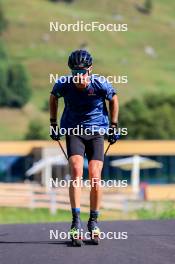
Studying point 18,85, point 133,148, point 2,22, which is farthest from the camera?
point 2,22

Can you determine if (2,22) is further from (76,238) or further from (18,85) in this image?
(76,238)

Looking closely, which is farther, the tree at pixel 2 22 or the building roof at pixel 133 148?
the tree at pixel 2 22

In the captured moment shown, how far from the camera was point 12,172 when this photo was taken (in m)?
56.2

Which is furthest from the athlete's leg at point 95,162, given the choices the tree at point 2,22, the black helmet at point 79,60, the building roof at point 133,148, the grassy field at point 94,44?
the tree at point 2,22

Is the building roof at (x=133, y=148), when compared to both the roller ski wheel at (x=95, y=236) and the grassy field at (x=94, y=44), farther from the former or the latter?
the grassy field at (x=94, y=44)

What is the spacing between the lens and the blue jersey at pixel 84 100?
7.16 meters

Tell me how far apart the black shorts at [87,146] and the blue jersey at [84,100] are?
0.09 metres

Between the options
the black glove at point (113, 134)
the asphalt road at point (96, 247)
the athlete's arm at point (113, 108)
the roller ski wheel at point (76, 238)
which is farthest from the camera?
the black glove at point (113, 134)

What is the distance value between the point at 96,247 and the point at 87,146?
103cm

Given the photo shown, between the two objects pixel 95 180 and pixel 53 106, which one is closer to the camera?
pixel 95 180

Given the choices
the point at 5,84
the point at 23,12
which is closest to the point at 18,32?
the point at 23,12

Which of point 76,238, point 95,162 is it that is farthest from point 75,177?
point 76,238

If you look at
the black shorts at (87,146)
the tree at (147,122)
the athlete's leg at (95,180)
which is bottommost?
the athlete's leg at (95,180)

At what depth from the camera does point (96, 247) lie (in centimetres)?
663
